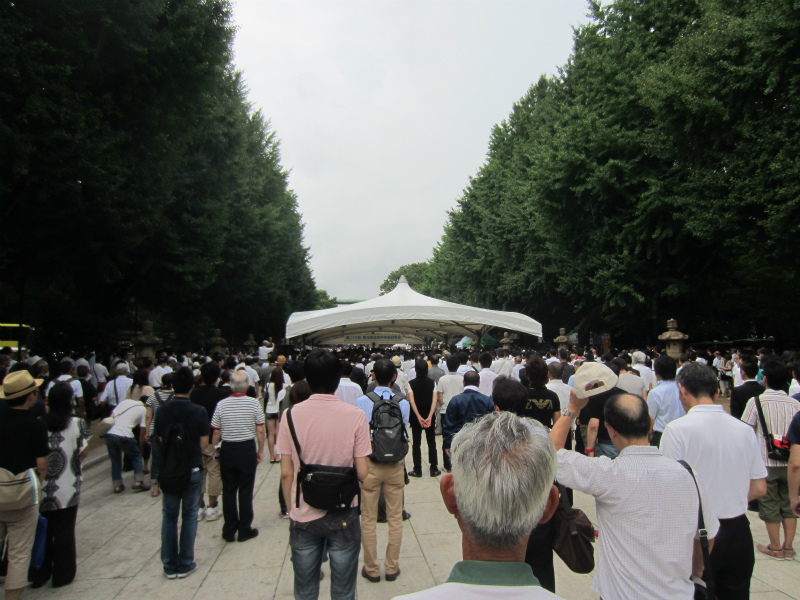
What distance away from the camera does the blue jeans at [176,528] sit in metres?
4.89

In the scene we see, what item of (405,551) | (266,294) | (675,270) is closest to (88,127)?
(405,551)

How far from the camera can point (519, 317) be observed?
563 inches

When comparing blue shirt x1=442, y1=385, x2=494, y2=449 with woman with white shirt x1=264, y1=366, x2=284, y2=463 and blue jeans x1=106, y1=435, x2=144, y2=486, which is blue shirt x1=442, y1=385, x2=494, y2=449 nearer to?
woman with white shirt x1=264, y1=366, x2=284, y2=463

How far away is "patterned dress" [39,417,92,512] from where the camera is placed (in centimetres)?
469

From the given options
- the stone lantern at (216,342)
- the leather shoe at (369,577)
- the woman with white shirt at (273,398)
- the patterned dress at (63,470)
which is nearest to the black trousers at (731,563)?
the leather shoe at (369,577)

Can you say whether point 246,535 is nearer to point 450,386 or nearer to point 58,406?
point 58,406

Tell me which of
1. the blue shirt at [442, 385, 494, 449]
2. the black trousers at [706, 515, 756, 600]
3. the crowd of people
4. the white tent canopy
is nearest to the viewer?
the crowd of people

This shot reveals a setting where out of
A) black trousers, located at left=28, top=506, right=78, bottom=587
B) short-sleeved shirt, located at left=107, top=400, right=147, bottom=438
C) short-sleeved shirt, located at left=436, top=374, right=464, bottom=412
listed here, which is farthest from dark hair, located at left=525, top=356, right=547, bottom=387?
short-sleeved shirt, located at left=107, top=400, right=147, bottom=438

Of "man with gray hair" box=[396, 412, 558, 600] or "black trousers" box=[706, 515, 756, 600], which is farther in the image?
"black trousers" box=[706, 515, 756, 600]

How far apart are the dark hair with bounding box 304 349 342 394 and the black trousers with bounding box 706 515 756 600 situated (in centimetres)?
238

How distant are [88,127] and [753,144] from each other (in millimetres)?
16479

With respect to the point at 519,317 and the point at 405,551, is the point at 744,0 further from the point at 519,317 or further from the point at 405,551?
the point at 405,551

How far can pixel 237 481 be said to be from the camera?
576cm

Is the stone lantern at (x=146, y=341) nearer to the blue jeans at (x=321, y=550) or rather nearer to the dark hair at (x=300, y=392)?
the dark hair at (x=300, y=392)
